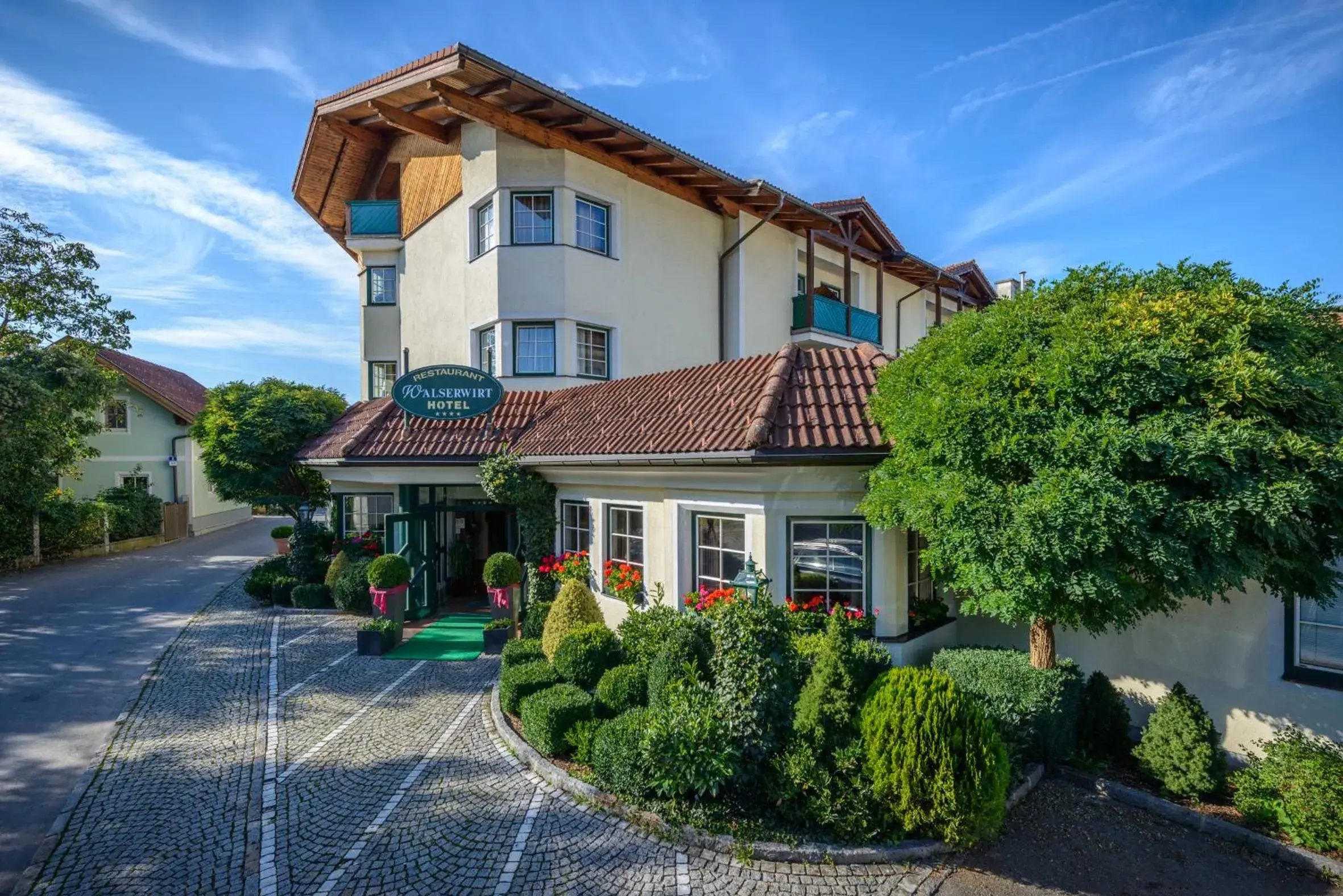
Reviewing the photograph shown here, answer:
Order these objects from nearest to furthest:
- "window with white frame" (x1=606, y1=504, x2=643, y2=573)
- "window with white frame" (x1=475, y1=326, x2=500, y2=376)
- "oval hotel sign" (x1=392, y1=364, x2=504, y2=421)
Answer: "window with white frame" (x1=606, y1=504, x2=643, y2=573) < "oval hotel sign" (x1=392, y1=364, x2=504, y2=421) < "window with white frame" (x1=475, y1=326, x2=500, y2=376)

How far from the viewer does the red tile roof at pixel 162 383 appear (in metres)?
28.7

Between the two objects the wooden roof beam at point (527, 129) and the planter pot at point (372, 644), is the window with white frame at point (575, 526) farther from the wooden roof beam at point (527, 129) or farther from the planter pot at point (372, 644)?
the wooden roof beam at point (527, 129)

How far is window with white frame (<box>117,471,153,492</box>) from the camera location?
28.4 meters

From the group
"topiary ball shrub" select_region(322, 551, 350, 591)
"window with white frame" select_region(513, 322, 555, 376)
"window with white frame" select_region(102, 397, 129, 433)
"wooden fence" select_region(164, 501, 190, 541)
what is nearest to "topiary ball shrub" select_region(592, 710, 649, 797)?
"window with white frame" select_region(513, 322, 555, 376)

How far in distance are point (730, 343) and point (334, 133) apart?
13370 millimetres

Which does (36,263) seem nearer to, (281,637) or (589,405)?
(281,637)

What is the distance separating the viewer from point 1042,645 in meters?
7.55

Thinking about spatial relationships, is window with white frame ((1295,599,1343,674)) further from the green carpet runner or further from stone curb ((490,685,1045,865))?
the green carpet runner

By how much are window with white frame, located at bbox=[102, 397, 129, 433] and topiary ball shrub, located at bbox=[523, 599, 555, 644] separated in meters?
28.2

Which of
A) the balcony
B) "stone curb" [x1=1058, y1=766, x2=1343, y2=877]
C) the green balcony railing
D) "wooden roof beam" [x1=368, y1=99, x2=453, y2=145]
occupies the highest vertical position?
"wooden roof beam" [x1=368, y1=99, x2=453, y2=145]

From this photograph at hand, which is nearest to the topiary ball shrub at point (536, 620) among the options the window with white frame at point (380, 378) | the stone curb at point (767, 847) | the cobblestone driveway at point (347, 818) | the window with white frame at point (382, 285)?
the cobblestone driveway at point (347, 818)

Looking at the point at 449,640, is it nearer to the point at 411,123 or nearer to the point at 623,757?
the point at 623,757

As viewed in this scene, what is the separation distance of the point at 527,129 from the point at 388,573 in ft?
34.5

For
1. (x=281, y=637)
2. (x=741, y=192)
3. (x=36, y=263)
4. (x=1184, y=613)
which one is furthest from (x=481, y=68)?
(x=36, y=263)
